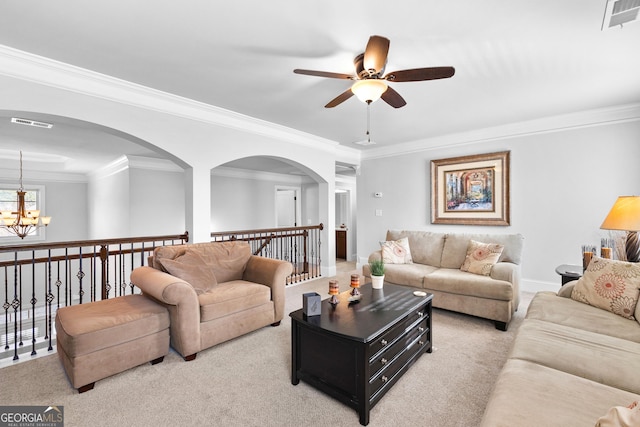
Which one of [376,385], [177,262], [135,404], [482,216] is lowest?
[135,404]

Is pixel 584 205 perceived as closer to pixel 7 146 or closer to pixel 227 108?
pixel 227 108

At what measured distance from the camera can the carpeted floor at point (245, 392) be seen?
1.75 meters

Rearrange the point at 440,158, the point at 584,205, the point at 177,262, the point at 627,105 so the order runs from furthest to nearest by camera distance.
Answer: the point at 440,158, the point at 584,205, the point at 627,105, the point at 177,262

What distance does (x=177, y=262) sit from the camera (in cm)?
267

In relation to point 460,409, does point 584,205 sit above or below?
above

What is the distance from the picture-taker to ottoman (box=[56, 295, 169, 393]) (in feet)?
6.48

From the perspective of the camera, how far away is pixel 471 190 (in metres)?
4.82

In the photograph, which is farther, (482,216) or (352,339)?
(482,216)

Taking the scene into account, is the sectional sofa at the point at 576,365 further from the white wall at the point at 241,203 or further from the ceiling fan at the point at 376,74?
the white wall at the point at 241,203

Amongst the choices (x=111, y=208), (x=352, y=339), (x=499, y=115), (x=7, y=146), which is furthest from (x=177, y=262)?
(x=7, y=146)

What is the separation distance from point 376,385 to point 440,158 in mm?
4298

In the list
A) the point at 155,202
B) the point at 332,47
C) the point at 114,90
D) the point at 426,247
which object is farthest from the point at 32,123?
the point at 426,247

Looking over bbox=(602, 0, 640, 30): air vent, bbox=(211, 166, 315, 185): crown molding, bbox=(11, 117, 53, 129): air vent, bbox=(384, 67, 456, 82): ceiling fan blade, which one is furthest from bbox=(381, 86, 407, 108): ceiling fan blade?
bbox=(211, 166, 315, 185): crown molding

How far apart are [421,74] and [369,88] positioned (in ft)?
1.31
